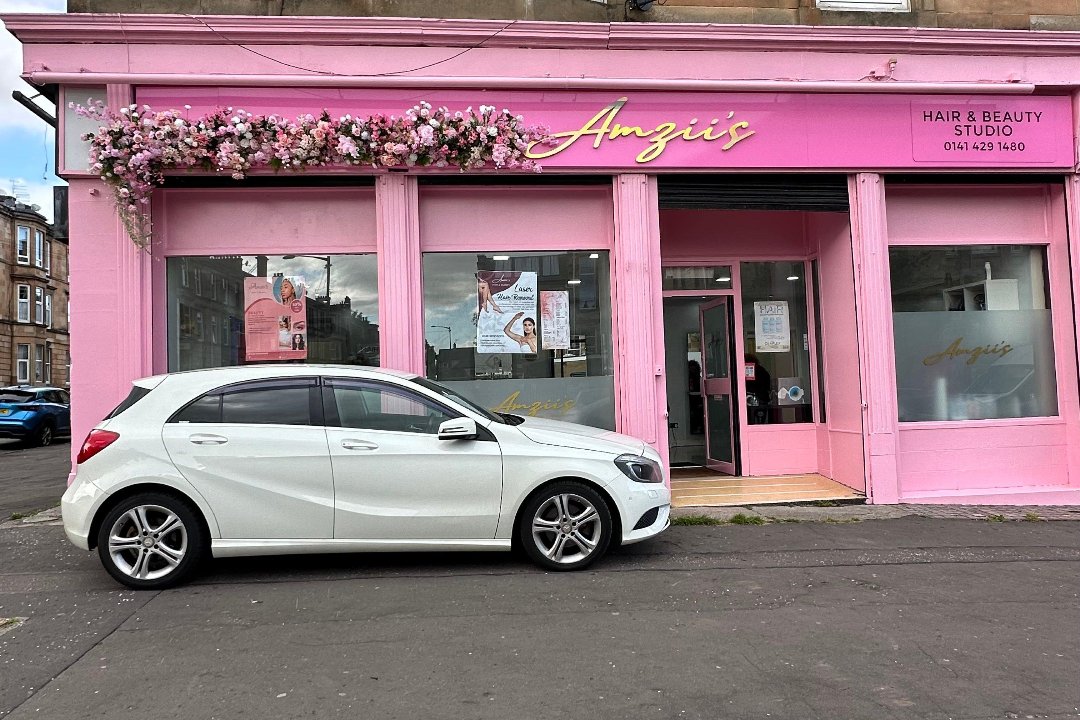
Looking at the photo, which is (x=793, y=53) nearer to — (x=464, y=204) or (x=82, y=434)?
(x=464, y=204)

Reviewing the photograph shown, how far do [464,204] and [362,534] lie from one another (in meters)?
4.41

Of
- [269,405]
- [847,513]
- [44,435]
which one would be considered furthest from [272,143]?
[44,435]

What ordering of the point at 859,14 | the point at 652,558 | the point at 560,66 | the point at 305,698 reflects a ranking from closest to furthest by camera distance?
the point at 305,698 < the point at 652,558 < the point at 560,66 < the point at 859,14

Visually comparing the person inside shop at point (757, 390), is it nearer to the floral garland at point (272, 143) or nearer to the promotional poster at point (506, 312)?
the promotional poster at point (506, 312)

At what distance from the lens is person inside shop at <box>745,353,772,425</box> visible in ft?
32.0

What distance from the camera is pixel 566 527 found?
5641 mm

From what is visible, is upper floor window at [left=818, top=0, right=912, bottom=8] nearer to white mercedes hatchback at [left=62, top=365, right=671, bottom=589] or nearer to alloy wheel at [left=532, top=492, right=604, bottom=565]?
white mercedes hatchback at [left=62, top=365, right=671, bottom=589]

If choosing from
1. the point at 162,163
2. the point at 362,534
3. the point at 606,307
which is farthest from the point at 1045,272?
the point at 162,163

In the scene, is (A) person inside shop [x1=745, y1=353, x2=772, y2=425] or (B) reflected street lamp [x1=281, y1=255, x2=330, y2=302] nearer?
(B) reflected street lamp [x1=281, y1=255, x2=330, y2=302]

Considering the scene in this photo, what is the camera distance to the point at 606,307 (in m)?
8.75

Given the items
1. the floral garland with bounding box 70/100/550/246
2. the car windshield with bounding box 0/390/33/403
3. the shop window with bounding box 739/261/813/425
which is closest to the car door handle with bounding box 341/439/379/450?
the floral garland with bounding box 70/100/550/246

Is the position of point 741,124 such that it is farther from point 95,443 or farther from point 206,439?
point 95,443

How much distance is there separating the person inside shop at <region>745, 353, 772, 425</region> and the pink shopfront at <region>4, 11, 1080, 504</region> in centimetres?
87

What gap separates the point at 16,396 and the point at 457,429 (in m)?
20.8
